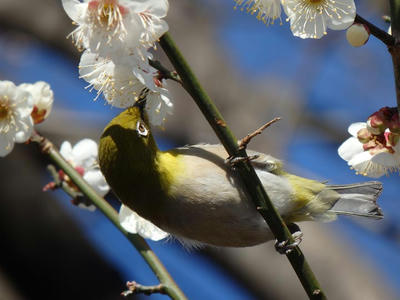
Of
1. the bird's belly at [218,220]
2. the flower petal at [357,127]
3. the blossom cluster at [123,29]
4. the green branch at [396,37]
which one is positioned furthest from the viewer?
the bird's belly at [218,220]

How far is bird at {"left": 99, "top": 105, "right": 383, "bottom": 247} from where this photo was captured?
221 cm

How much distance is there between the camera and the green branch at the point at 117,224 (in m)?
2.01

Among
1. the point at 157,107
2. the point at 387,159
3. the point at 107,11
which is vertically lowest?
the point at 387,159

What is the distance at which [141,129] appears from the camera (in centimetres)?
219

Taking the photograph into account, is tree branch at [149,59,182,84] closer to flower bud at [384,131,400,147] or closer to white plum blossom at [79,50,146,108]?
white plum blossom at [79,50,146,108]

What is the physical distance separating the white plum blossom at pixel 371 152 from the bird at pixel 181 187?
14.6 inches

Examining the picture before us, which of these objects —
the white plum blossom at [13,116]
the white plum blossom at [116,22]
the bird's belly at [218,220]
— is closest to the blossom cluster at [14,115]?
the white plum blossom at [13,116]

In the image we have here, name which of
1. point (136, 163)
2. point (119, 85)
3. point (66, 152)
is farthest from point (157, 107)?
point (66, 152)

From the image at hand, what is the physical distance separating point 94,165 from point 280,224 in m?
1.12

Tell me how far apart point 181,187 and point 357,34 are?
96cm

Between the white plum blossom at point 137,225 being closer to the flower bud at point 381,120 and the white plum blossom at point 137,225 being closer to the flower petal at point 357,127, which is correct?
the flower petal at point 357,127

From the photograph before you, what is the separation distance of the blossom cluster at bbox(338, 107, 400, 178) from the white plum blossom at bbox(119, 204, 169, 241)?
0.75m

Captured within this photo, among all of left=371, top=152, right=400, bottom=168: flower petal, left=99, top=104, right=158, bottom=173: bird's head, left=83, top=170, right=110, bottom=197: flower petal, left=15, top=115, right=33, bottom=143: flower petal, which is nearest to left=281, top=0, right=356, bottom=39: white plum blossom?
left=371, top=152, right=400, bottom=168: flower petal

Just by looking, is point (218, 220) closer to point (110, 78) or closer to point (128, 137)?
point (128, 137)
